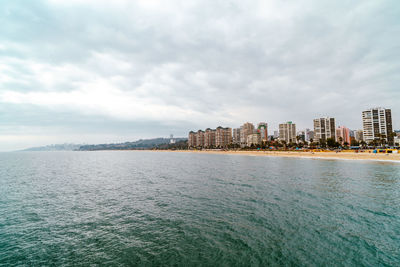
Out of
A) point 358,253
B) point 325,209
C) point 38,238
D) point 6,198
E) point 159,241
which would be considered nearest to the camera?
point 358,253

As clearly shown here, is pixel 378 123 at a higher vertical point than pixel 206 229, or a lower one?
higher

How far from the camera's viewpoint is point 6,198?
88.1 feet

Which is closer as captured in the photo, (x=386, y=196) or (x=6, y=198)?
(x=386, y=196)

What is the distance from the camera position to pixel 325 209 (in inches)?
762

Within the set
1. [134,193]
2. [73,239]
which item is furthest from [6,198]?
[73,239]

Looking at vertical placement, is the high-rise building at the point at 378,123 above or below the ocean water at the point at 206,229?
above

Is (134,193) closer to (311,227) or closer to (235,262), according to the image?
(235,262)

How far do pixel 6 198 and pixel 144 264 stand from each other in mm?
29007

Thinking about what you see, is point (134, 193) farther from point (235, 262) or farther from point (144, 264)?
point (235, 262)

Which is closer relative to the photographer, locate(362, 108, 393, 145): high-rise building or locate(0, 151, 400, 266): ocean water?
locate(0, 151, 400, 266): ocean water

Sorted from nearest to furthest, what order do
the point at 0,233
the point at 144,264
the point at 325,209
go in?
1. the point at 144,264
2. the point at 0,233
3. the point at 325,209

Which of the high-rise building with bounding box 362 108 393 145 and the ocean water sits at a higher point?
the high-rise building with bounding box 362 108 393 145

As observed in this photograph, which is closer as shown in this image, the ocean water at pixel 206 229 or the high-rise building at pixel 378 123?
the ocean water at pixel 206 229

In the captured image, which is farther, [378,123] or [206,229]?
[378,123]
